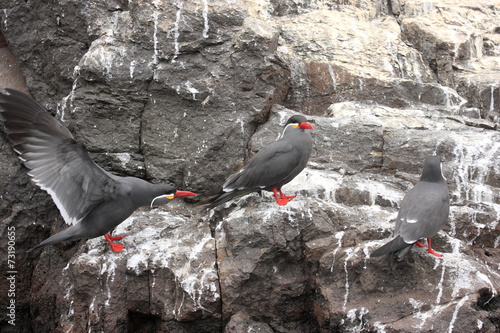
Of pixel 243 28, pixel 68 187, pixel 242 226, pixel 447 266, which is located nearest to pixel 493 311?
pixel 447 266

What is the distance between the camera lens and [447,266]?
5488 millimetres

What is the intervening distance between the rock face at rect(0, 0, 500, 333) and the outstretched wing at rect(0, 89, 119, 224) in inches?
33.8

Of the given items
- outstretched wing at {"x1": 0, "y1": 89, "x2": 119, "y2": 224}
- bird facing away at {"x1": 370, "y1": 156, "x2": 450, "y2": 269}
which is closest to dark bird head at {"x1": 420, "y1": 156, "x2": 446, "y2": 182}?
bird facing away at {"x1": 370, "y1": 156, "x2": 450, "y2": 269}

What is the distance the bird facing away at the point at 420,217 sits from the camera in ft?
17.3

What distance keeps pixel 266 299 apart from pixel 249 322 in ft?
0.98

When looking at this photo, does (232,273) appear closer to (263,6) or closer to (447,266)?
(447,266)

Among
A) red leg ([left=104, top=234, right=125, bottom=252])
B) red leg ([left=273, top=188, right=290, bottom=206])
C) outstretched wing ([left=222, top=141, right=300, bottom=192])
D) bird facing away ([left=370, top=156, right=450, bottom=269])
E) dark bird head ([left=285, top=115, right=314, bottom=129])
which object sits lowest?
red leg ([left=104, top=234, right=125, bottom=252])

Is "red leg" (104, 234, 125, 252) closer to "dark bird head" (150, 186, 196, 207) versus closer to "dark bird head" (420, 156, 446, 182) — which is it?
"dark bird head" (150, 186, 196, 207)

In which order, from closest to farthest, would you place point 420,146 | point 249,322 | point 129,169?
1. point 249,322
2. point 420,146
3. point 129,169

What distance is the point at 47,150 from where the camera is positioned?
594cm

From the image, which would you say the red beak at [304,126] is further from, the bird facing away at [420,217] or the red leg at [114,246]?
the red leg at [114,246]

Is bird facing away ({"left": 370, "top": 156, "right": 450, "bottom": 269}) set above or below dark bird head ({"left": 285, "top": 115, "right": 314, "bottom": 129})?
below

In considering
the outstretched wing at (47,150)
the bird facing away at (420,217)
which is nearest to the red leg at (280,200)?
the bird facing away at (420,217)

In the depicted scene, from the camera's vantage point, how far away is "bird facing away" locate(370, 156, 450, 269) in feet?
17.3
